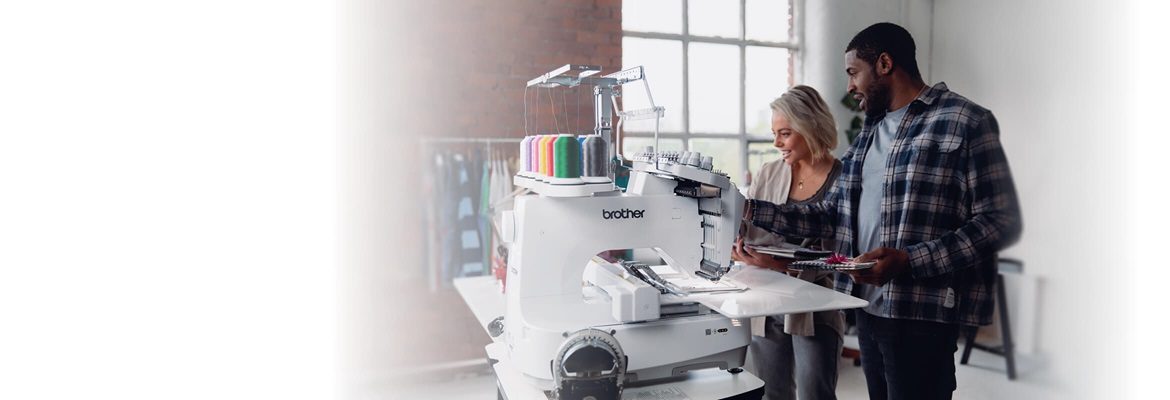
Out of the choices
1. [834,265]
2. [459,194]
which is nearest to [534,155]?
[834,265]

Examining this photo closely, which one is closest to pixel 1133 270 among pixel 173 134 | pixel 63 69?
pixel 173 134

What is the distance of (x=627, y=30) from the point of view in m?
4.02

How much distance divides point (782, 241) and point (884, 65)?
66 cm

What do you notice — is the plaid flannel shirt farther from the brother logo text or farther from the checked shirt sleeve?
the brother logo text

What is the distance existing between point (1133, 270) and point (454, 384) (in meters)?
3.11

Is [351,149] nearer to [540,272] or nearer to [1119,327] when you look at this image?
[540,272]

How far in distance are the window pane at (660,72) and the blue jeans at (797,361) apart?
2040 mm

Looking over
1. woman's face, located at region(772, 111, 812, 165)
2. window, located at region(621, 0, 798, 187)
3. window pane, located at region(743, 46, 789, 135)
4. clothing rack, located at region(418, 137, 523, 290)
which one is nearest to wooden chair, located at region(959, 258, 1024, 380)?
window, located at region(621, 0, 798, 187)

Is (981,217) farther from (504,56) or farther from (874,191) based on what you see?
(504,56)

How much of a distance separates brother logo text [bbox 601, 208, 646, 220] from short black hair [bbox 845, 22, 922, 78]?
72cm

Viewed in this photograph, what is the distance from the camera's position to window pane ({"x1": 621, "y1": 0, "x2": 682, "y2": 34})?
4.02 m

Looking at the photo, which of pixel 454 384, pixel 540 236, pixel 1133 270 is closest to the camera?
pixel 540 236

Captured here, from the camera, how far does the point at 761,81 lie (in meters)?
4.47

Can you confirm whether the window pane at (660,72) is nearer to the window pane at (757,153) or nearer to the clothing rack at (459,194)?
the window pane at (757,153)
